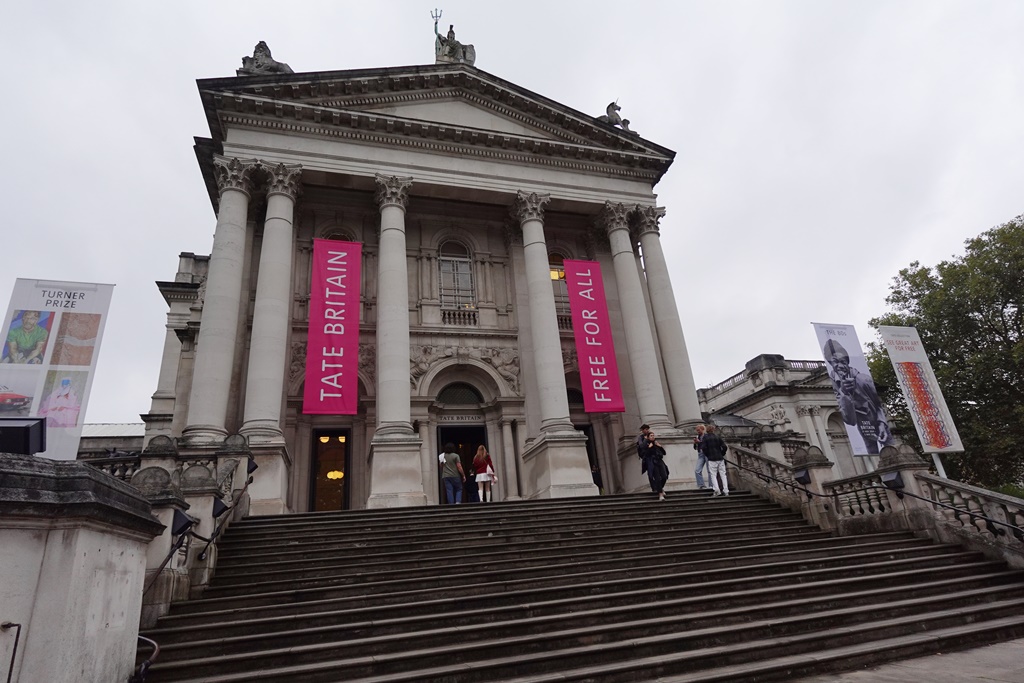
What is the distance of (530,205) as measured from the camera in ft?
59.6

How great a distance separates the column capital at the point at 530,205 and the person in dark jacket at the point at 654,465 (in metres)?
8.30

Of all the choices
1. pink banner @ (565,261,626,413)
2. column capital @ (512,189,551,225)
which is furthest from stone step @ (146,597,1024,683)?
column capital @ (512,189,551,225)

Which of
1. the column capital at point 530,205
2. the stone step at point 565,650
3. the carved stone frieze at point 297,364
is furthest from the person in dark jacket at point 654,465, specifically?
the carved stone frieze at point 297,364

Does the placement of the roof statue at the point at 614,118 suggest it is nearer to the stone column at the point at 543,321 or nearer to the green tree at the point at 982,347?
the stone column at the point at 543,321

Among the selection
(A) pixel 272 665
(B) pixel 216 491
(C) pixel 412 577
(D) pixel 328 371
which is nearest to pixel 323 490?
(D) pixel 328 371

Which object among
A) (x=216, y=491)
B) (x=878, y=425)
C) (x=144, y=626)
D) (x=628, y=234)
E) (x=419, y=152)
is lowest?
(x=144, y=626)

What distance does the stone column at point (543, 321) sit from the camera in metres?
15.4

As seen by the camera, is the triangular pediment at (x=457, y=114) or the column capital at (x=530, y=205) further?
the column capital at (x=530, y=205)

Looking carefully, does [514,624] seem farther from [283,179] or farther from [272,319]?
[283,179]

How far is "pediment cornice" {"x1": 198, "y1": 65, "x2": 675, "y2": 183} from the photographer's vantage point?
16.0 metres

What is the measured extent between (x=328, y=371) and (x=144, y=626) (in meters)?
8.35

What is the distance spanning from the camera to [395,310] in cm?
1538

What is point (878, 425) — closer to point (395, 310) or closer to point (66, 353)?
point (395, 310)

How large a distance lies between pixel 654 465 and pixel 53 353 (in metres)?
12.3
